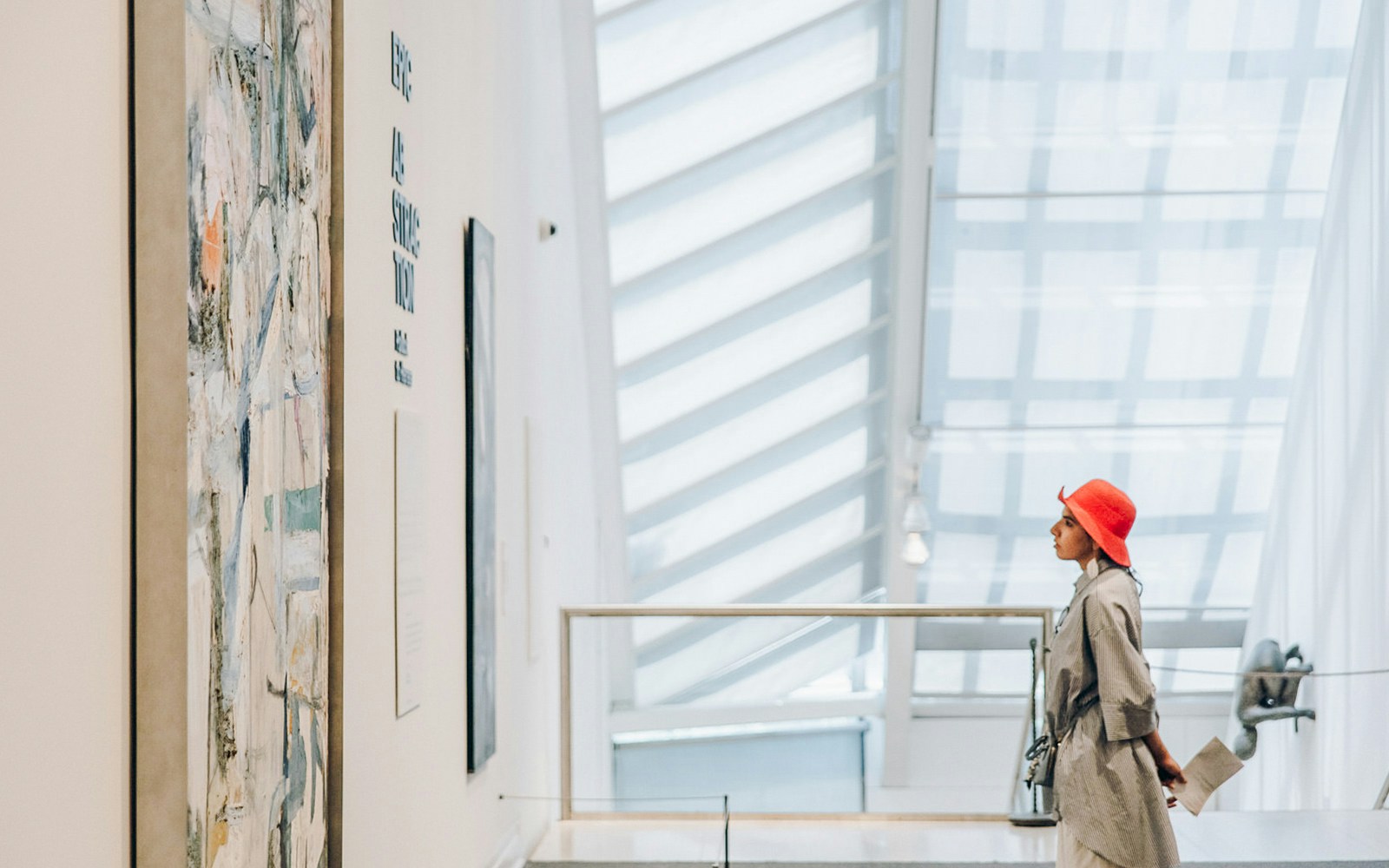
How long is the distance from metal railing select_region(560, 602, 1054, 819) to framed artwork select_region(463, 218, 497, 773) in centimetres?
132

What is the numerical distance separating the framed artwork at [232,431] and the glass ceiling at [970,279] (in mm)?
4563

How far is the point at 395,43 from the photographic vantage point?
2.81 meters

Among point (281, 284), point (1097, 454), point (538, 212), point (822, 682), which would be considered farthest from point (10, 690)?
point (1097, 454)

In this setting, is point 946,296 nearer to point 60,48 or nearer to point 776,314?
point 776,314

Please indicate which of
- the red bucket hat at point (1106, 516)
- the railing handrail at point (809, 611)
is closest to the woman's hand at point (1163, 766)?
the red bucket hat at point (1106, 516)

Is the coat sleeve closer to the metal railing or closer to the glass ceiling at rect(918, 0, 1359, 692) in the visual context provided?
the metal railing

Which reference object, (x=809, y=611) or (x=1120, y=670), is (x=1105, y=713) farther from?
(x=809, y=611)

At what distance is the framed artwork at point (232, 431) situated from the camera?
146 centimetres

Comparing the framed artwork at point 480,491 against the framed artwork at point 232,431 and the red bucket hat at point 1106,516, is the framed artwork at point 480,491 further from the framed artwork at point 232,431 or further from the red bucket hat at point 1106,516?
the red bucket hat at point 1106,516

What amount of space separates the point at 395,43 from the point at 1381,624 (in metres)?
6.03

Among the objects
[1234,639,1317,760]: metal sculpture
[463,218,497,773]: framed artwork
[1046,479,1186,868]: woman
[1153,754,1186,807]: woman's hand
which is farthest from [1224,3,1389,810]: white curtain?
[463,218,497,773]: framed artwork

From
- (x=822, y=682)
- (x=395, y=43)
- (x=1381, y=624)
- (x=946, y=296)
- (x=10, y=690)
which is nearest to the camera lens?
(x=10, y=690)

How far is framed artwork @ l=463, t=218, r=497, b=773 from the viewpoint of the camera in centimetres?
350

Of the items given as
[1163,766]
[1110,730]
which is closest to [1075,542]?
[1110,730]
